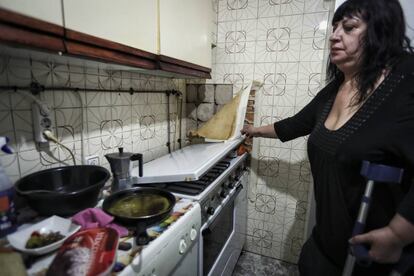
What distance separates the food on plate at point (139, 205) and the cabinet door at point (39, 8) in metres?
0.57

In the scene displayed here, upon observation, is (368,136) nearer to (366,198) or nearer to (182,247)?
(366,198)

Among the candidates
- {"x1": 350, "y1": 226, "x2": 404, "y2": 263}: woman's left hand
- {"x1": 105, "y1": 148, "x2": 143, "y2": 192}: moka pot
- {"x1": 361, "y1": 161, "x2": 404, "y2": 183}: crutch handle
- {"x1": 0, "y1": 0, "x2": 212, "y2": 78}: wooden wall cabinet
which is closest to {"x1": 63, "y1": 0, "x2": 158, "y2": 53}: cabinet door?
{"x1": 0, "y1": 0, "x2": 212, "y2": 78}: wooden wall cabinet

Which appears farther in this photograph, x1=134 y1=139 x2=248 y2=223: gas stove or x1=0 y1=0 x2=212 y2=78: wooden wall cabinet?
x1=134 y1=139 x2=248 y2=223: gas stove

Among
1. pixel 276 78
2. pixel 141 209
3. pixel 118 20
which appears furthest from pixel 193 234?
pixel 276 78

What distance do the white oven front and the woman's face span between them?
837mm

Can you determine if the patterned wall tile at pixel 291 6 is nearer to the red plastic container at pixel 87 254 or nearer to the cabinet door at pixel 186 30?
the cabinet door at pixel 186 30

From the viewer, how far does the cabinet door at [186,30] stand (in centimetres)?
94

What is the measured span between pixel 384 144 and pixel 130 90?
3.64 ft

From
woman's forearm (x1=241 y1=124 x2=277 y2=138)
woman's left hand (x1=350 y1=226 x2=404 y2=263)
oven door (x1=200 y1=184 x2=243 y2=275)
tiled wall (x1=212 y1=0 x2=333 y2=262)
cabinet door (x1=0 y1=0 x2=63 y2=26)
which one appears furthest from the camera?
tiled wall (x1=212 y1=0 x2=333 y2=262)

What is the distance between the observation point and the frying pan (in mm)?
694

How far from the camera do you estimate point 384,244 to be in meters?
0.69

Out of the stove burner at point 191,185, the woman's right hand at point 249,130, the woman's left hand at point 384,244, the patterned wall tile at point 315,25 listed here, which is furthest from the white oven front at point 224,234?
the patterned wall tile at point 315,25

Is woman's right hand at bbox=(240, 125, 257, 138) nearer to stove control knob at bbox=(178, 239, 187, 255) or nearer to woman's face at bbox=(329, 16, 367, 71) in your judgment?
woman's face at bbox=(329, 16, 367, 71)

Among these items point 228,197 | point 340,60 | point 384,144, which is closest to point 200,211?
point 228,197
